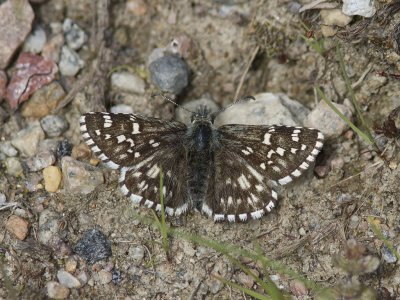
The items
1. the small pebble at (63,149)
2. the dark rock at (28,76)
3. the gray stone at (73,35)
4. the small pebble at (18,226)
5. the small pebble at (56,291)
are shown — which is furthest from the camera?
the gray stone at (73,35)

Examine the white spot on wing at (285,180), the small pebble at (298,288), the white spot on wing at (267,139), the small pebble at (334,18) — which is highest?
the small pebble at (334,18)

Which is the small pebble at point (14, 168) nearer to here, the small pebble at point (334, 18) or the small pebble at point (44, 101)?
the small pebble at point (44, 101)

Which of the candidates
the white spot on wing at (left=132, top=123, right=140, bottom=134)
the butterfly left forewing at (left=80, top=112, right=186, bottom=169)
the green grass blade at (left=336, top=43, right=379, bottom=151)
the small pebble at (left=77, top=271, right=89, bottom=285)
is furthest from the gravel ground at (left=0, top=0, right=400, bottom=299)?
the white spot on wing at (left=132, top=123, right=140, bottom=134)

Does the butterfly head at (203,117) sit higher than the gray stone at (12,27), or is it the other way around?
the gray stone at (12,27)

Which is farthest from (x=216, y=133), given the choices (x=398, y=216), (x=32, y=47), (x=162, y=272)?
(x=32, y=47)

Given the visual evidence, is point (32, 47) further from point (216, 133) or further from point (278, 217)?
point (278, 217)

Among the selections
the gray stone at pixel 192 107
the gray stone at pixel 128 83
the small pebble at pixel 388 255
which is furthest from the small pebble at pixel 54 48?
the small pebble at pixel 388 255
